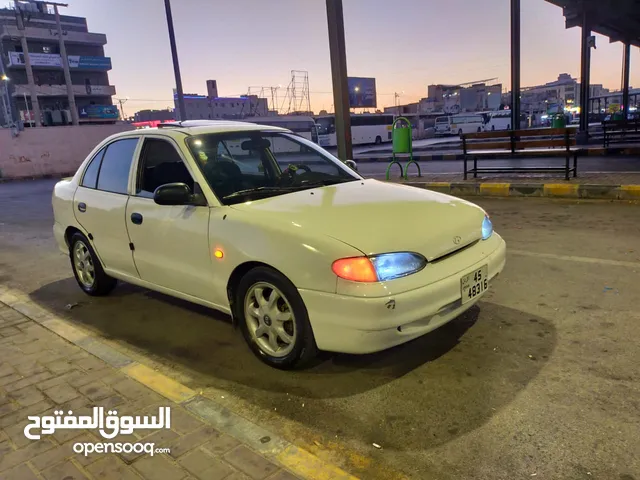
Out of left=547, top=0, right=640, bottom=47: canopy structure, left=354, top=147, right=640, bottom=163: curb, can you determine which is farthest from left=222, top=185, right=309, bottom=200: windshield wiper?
left=547, top=0, right=640, bottom=47: canopy structure

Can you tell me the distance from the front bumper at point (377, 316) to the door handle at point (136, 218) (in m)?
1.81

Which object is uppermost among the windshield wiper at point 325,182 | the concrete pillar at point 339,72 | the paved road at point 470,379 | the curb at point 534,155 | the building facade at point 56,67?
the building facade at point 56,67

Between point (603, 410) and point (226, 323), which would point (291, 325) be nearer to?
point (226, 323)

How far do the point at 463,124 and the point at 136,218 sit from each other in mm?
51914

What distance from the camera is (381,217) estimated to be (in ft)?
10.3

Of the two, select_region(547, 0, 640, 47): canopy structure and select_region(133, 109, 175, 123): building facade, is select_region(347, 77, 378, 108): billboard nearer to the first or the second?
select_region(133, 109, 175, 123): building facade

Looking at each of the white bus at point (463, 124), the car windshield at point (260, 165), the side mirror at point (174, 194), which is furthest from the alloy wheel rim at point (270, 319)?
the white bus at point (463, 124)

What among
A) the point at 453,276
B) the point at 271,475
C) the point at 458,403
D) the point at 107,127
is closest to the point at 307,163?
the point at 453,276

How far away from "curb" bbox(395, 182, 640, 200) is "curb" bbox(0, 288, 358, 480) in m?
8.04

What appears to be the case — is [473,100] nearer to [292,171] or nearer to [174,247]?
[292,171]

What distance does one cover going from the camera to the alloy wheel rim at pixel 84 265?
5.02 metres

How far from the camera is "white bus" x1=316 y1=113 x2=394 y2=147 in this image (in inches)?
1759

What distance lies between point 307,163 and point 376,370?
1975mm

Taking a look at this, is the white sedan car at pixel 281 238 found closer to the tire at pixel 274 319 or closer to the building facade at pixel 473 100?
the tire at pixel 274 319
